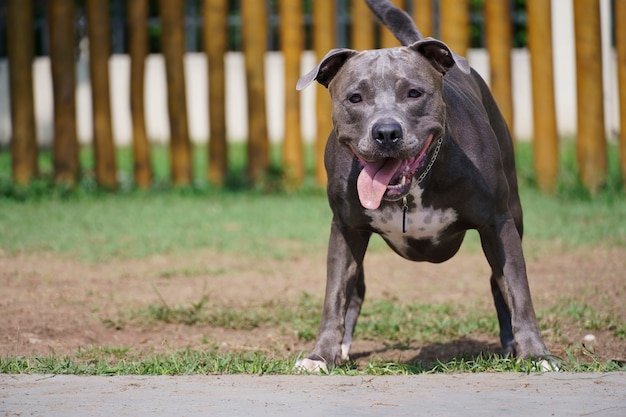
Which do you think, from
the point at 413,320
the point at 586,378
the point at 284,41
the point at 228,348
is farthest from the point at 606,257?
the point at 284,41

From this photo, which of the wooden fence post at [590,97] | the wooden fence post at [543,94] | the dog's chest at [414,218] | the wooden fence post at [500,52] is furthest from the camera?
the wooden fence post at [500,52]

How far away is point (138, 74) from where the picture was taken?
440 inches

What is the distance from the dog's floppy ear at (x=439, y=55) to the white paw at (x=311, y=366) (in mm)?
1404

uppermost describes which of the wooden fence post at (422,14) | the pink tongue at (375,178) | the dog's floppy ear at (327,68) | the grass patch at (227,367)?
the wooden fence post at (422,14)

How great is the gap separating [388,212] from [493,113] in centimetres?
104

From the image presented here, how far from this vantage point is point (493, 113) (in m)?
5.41

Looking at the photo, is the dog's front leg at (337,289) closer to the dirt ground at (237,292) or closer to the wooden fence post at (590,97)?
the dirt ground at (237,292)

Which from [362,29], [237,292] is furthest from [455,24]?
[237,292]

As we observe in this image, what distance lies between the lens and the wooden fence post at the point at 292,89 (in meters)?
11.0

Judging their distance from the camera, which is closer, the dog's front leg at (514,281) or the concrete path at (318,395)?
the concrete path at (318,395)

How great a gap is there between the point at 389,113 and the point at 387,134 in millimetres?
145

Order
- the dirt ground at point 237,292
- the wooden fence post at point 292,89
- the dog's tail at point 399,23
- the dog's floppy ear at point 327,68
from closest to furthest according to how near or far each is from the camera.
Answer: the dog's floppy ear at point 327,68, the dirt ground at point 237,292, the dog's tail at point 399,23, the wooden fence post at point 292,89

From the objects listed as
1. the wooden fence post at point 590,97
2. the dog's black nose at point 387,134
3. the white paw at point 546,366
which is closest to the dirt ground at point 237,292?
the white paw at point 546,366

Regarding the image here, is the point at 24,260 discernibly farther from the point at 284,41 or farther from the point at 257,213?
the point at 284,41
